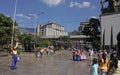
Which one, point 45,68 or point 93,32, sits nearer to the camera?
point 45,68

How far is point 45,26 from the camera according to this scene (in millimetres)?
181000

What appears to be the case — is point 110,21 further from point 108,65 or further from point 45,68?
point 108,65

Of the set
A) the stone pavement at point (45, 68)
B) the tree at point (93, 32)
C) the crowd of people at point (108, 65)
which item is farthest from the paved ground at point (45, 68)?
the tree at point (93, 32)

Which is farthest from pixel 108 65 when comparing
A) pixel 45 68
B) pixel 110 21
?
pixel 110 21

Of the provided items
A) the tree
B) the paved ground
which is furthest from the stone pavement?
the tree

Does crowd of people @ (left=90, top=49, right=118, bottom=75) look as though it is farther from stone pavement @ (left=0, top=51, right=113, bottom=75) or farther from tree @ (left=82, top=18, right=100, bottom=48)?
tree @ (left=82, top=18, right=100, bottom=48)

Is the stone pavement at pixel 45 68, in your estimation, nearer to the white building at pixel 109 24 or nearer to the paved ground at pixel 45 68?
the paved ground at pixel 45 68

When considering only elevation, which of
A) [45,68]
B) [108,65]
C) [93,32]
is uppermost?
[93,32]

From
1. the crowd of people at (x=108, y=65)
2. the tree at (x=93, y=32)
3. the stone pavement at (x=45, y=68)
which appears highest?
the tree at (x=93, y=32)

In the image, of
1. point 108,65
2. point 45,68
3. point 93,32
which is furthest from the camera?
point 93,32

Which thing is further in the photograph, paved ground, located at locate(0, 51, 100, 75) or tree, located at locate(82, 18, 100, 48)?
tree, located at locate(82, 18, 100, 48)

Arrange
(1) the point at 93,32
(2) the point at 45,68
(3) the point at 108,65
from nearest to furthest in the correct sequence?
(3) the point at 108,65, (2) the point at 45,68, (1) the point at 93,32

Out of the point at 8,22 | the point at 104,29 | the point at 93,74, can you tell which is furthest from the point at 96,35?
the point at 93,74

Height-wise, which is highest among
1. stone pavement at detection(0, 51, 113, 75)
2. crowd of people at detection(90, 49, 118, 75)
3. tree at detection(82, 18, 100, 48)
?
tree at detection(82, 18, 100, 48)
